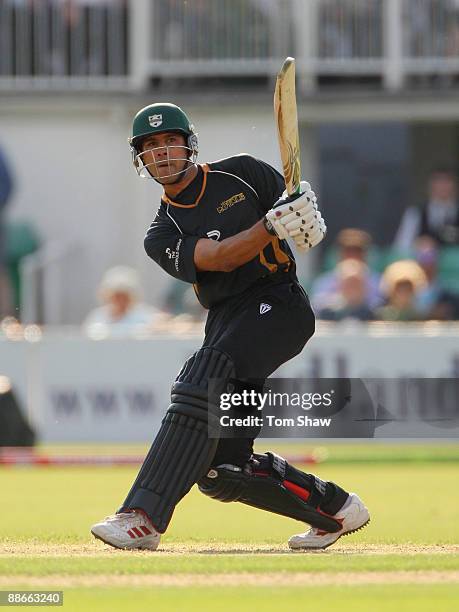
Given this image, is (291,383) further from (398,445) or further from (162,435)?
(398,445)

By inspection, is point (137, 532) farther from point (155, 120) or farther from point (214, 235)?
point (155, 120)

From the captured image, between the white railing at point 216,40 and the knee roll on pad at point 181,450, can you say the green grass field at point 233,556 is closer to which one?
the knee roll on pad at point 181,450

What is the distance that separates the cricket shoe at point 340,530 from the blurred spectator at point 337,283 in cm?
676

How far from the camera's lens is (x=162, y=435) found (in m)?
6.44

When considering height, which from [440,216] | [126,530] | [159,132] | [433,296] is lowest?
[126,530]

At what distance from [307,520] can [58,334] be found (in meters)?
6.90

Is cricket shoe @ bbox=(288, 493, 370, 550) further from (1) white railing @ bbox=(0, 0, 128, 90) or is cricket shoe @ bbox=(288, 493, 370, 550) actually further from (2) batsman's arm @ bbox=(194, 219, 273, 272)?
(1) white railing @ bbox=(0, 0, 128, 90)

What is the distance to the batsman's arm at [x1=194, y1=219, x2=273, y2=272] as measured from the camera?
6.35 metres

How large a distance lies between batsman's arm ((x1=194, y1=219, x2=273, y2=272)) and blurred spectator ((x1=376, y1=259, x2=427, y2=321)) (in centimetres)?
704

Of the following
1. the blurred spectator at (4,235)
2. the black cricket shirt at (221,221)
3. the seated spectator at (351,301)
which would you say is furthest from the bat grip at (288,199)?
the blurred spectator at (4,235)

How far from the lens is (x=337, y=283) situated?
13984 mm

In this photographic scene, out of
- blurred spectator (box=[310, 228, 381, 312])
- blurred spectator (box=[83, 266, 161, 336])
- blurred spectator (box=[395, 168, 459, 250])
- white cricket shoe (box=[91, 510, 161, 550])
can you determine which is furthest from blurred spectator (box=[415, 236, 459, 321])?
white cricket shoe (box=[91, 510, 161, 550])

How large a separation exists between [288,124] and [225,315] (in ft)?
2.77

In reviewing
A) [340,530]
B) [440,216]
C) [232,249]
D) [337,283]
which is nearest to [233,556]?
[340,530]
